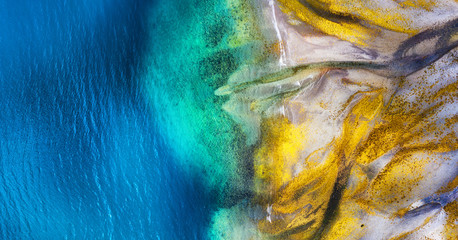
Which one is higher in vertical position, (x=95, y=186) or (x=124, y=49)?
(x=124, y=49)

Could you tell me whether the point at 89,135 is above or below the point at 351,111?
above

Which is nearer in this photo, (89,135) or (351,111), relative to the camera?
(351,111)

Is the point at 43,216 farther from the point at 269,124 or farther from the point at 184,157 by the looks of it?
the point at 269,124

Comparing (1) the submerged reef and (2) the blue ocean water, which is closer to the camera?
(1) the submerged reef

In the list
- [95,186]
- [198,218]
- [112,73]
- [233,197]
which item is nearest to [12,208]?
[95,186]
